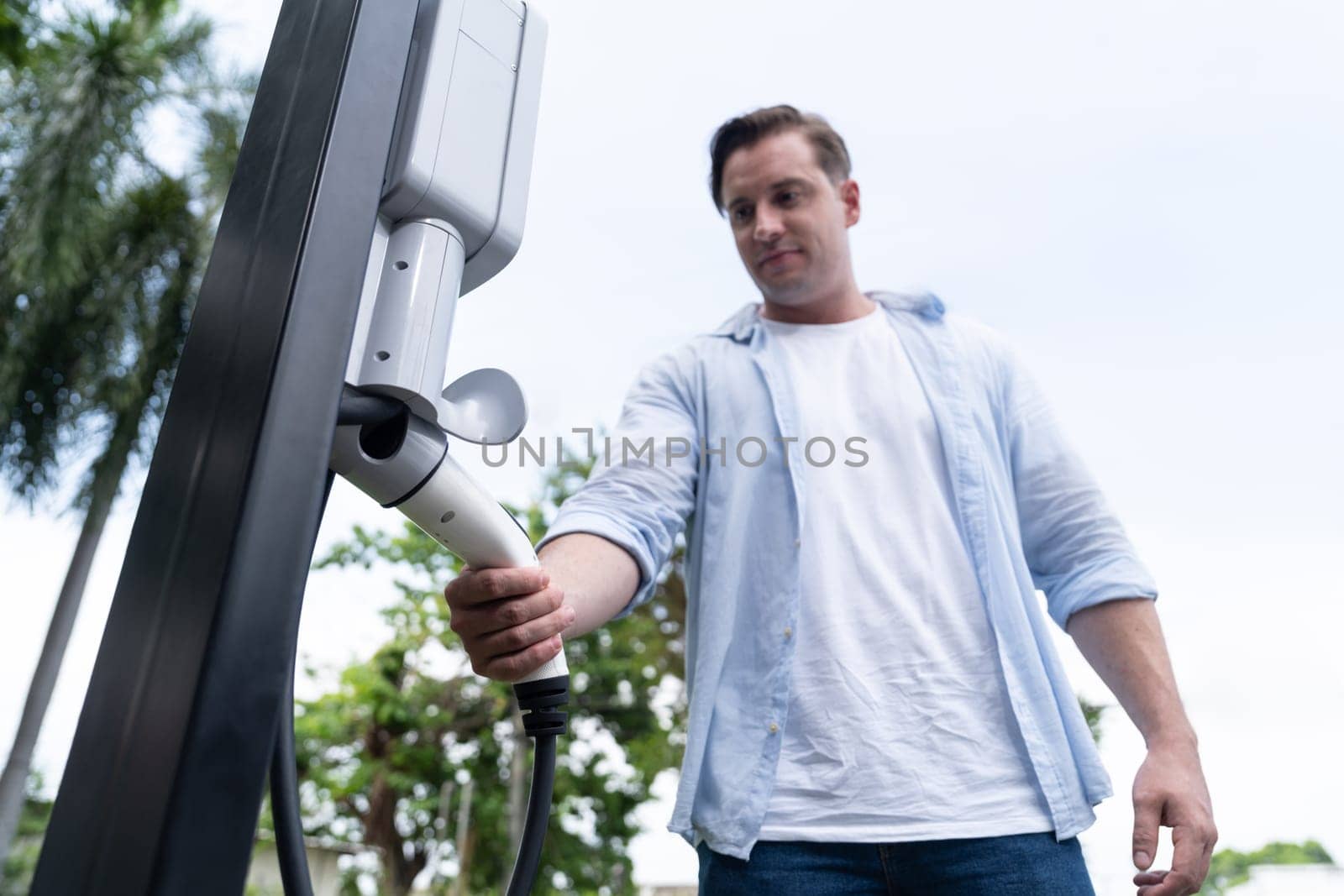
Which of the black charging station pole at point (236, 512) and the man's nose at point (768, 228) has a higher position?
the man's nose at point (768, 228)

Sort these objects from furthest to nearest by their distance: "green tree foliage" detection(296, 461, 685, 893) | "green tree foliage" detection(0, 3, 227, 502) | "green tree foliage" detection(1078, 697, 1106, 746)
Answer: "green tree foliage" detection(296, 461, 685, 893) < "green tree foliage" detection(1078, 697, 1106, 746) < "green tree foliage" detection(0, 3, 227, 502)

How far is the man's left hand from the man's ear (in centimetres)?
83

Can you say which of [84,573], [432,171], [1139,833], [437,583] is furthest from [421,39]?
[437,583]

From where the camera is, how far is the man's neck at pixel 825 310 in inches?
52.1

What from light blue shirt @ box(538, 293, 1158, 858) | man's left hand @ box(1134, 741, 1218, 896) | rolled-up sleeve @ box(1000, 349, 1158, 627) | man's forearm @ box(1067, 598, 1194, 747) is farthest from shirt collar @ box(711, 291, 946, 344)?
man's left hand @ box(1134, 741, 1218, 896)

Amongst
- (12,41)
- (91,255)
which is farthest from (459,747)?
(12,41)

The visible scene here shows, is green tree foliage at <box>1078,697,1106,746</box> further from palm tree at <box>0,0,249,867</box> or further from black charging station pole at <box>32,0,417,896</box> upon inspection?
black charging station pole at <box>32,0,417,896</box>

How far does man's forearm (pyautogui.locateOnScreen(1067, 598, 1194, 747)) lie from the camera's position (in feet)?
3.22

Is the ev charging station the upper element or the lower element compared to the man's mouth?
lower

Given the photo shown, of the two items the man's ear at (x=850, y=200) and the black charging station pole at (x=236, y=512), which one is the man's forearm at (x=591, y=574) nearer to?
the black charging station pole at (x=236, y=512)

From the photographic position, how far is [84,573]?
25.2ft

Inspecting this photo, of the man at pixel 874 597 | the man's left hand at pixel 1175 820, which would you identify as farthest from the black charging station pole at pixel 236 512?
the man's left hand at pixel 1175 820

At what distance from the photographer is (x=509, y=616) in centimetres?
59

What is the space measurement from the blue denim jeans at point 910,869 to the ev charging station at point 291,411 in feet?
1.28
